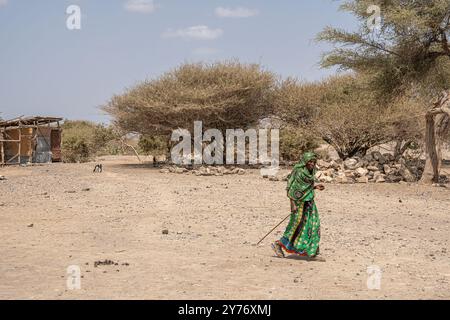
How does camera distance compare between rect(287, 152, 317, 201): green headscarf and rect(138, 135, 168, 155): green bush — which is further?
rect(138, 135, 168, 155): green bush

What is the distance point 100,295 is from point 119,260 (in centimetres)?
172

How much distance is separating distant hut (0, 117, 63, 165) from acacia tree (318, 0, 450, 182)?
17.1 m

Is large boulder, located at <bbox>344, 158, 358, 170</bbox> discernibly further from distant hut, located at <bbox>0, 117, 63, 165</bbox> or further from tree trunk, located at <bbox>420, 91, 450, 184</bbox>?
distant hut, located at <bbox>0, 117, 63, 165</bbox>

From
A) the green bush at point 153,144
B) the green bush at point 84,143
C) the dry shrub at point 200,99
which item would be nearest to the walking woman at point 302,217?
the dry shrub at point 200,99

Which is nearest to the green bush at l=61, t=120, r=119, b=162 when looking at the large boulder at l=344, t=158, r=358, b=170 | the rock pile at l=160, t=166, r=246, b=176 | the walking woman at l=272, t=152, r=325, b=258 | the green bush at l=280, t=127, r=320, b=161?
the rock pile at l=160, t=166, r=246, b=176

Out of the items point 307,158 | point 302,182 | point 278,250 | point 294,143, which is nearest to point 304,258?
point 278,250

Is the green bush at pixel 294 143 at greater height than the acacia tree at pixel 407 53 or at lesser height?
lesser

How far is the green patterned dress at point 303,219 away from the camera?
719 cm

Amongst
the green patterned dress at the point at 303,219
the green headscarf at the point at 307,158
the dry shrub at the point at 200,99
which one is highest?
the dry shrub at the point at 200,99

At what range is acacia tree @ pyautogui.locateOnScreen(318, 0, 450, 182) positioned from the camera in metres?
16.4

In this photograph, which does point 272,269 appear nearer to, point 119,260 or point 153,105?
point 119,260

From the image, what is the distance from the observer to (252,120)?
27797 mm

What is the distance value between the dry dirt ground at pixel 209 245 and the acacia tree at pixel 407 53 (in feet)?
14.2

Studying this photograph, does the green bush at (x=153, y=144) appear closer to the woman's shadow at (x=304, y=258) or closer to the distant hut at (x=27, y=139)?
the distant hut at (x=27, y=139)
